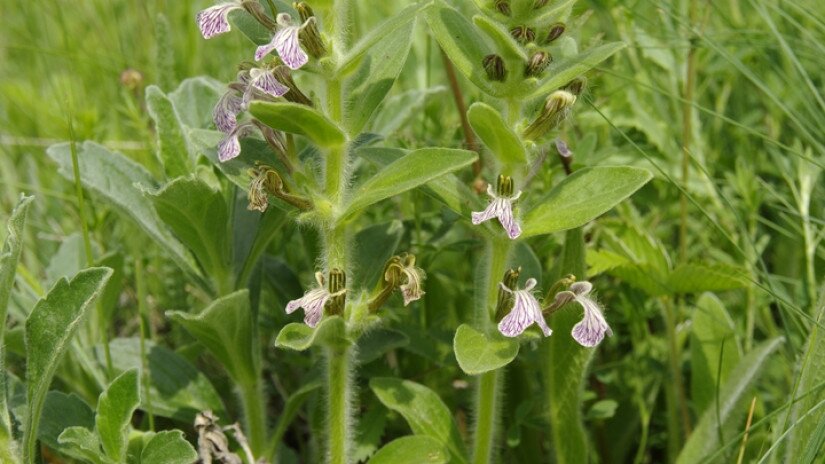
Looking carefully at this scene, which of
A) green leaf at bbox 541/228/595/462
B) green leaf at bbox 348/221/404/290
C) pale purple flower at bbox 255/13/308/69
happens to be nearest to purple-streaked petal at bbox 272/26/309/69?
pale purple flower at bbox 255/13/308/69

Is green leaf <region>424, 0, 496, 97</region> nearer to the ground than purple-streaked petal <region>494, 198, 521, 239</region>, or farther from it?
farther from it

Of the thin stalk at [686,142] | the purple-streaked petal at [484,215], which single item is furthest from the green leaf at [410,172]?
the thin stalk at [686,142]

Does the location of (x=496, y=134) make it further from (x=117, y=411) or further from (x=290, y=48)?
(x=117, y=411)

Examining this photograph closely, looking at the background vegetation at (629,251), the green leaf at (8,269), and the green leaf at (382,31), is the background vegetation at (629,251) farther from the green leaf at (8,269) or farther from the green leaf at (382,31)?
the green leaf at (8,269)

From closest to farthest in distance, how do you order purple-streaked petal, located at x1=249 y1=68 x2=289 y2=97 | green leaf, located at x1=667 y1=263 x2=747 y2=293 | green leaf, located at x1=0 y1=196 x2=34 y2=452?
green leaf, located at x1=0 y1=196 x2=34 y2=452
purple-streaked petal, located at x1=249 y1=68 x2=289 y2=97
green leaf, located at x1=667 y1=263 x2=747 y2=293

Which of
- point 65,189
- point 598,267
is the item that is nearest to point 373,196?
point 598,267

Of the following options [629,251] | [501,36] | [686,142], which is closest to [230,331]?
[501,36]

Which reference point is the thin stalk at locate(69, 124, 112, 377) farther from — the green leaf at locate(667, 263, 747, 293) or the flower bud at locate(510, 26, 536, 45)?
the green leaf at locate(667, 263, 747, 293)
